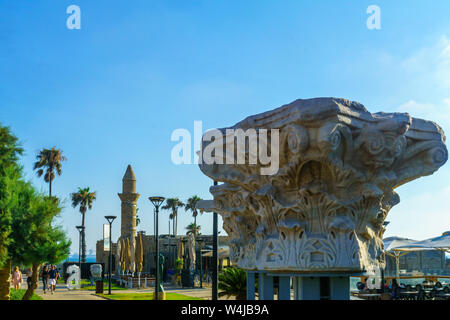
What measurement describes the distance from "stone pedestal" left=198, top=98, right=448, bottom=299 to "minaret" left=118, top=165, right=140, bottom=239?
30.7 m

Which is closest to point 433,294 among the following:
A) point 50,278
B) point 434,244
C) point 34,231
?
point 434,244

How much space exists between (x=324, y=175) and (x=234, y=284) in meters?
8.84

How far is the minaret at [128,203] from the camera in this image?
40375mm

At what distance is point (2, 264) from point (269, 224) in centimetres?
723

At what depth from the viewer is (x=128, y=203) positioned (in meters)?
41.0

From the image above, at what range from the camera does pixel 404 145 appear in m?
9.98

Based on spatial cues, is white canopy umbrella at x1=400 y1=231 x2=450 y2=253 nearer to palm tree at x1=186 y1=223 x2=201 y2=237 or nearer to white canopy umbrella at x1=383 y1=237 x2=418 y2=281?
white canopy umbrella at x1=383 y1=237 x2=418 y2=281

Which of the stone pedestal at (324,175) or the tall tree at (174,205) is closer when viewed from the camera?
the stone pedestal at (324,175)

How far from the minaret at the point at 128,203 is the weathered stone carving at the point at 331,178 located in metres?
30.7

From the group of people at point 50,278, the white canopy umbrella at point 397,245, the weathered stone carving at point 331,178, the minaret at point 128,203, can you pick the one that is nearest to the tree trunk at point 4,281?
the weathered stone carving at point 331,178

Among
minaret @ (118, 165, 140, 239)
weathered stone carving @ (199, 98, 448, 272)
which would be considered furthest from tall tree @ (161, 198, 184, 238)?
weathered stone carving @ (199, 98, 448, 272)

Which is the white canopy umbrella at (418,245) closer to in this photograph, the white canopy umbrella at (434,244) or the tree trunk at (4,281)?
the white canopy umbrella at (434,244)
